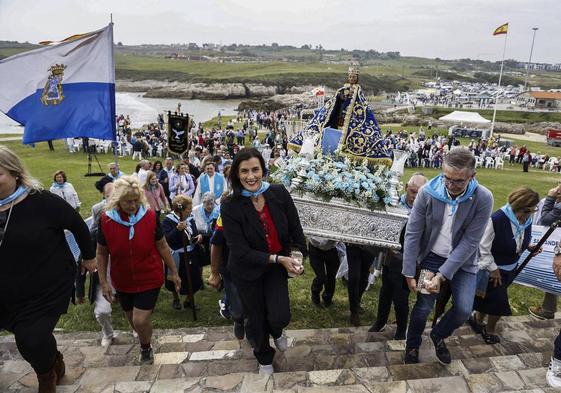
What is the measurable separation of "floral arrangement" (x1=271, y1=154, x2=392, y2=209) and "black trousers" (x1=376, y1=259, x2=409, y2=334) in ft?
2.77

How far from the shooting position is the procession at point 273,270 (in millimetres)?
3072

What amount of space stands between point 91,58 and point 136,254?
4251mm

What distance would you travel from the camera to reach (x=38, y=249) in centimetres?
301

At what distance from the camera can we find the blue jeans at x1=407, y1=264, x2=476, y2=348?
11.5 ft

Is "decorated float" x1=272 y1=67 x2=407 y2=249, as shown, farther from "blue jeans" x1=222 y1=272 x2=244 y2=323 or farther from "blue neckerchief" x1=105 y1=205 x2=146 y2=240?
"blue neckerchief" x1=105 y1=205 x2=146 y2=240

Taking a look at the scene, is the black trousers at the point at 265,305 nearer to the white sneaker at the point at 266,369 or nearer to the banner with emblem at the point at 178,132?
the white sneaker at the point at 266,369

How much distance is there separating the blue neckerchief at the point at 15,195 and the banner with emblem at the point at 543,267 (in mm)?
5776

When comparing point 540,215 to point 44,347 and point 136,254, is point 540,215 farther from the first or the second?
point 44,347

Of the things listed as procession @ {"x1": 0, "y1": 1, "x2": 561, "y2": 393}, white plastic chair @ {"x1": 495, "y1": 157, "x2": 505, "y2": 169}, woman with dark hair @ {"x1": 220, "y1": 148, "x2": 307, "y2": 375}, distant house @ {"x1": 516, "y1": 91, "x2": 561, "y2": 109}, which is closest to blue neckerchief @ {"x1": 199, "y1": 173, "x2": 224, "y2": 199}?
procession @ {"x1": 0, "y1": 1, "x2": 561, "y2": 393}

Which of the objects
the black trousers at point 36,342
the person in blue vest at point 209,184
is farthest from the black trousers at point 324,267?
the person in blue vest at point 209,184

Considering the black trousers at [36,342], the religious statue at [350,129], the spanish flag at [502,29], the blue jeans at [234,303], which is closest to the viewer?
the black trousers at [36,342]

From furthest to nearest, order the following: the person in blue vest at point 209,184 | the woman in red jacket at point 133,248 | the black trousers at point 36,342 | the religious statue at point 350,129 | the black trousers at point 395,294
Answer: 1. the person in blue vest at point 209,184
2. the religious statue at point 350,129
3. the black trousers at point 395,294
4. the woman in red jacket at point 133,248
5. the black trousers at point 36,342

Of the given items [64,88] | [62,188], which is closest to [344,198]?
[64,88]

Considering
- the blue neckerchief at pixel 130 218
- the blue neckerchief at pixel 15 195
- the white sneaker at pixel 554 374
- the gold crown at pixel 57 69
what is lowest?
the white sneaker at pixel 554 374
